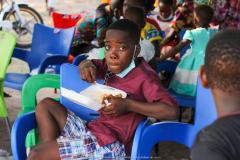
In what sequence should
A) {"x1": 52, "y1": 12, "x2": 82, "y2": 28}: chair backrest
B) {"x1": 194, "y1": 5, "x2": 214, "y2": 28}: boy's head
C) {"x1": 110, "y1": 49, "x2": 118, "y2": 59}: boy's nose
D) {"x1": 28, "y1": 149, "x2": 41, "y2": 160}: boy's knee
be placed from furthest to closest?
{"x1": 52, "y1": 12, "x2": 82, "y2": 28}: chair backrest, {"x1": 194, "y1": 5, "x2": 214, "y2": 28}: boy's head, {"x1": 110, "y1": 49, "x2": 118, "y2": 59}: boy's nose, {"x1": 28, "y1": 149, "x2": 41, "y2": 160}: boy's knee

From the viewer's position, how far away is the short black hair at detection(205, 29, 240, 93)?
3.84ft

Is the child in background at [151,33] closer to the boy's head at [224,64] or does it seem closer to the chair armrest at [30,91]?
the chair armrest at [30,91]

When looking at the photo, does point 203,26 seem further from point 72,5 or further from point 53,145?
point 72,5

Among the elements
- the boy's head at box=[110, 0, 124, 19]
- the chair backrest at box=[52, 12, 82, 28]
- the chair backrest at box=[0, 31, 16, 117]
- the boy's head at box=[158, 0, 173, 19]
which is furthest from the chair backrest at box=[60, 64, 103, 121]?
the chair backrest at box=[52, 12, 82, 28]

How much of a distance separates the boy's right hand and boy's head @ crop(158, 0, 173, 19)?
221 cm

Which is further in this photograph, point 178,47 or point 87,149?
point 178,47

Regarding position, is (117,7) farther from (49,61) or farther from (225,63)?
(225,63)

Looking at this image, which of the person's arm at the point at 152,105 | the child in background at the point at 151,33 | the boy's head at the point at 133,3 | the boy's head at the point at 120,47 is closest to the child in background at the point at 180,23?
the boy's head at the point at 133,3

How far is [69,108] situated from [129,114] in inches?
17.3

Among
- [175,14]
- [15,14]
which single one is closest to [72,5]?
[15,14]

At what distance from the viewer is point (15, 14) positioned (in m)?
6.55

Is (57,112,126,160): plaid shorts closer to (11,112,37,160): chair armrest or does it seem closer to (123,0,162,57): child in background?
(11,112,37,160): chair armrest

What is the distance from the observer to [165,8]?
14.7 ft

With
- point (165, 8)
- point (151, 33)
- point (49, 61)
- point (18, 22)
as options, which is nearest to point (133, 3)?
point (151, 33)
